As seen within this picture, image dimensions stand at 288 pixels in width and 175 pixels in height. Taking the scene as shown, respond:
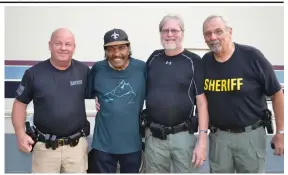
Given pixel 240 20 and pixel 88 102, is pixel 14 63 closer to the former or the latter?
pixel 88 102

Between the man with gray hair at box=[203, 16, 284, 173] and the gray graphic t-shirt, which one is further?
the gray graphic t-shirt

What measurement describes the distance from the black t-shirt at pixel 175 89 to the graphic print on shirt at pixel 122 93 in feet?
0.51

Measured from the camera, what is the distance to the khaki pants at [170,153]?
2688 millimetres

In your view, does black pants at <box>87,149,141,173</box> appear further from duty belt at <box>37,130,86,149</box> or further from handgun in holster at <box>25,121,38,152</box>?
handgun in holster at <box>25,121,38,152</box>

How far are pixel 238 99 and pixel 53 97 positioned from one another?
162cm

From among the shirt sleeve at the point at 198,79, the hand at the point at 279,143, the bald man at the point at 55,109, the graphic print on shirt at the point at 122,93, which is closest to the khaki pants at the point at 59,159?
the bald man at the point at 55,109

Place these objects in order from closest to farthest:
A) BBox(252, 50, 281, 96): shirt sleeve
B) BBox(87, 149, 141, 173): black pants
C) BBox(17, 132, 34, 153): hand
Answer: BBox(252, 50, 281, 96): shirt sleeve
BBox(17, 132, 34, 153): hand
BBox(87, 149, 141, 173): black pants

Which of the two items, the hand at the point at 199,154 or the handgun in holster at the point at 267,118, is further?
the handgun in holster at the point at 267,118

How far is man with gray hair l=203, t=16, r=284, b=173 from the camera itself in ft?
8.62

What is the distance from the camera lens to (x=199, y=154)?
103 inches

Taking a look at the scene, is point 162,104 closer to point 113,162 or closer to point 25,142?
point 113,162

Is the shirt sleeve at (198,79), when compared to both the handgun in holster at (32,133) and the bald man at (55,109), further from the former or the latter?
the handgun in holster at (32,133)

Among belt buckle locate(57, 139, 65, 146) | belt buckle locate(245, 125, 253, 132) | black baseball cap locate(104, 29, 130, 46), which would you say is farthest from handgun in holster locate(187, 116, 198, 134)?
belt buckle locate(57, 139, 65, 146)

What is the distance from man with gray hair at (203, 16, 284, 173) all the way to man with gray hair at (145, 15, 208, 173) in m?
0.14
